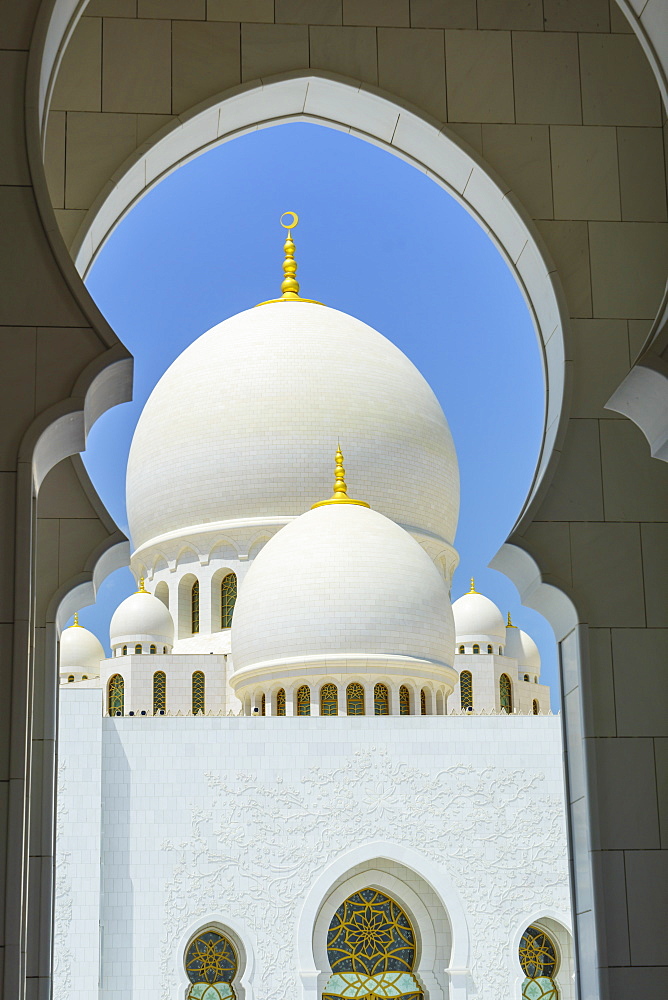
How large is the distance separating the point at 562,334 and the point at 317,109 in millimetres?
1471

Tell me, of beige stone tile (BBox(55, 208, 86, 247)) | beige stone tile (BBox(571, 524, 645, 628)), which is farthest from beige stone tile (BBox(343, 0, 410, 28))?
beige stone tile (BBox(571, 524, 645, 628))

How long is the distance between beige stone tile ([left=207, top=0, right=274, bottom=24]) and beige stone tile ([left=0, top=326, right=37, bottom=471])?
213 centimetres

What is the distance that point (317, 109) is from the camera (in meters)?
5.60

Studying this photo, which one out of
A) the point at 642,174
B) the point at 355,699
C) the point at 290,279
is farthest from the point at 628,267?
the point at 290,279

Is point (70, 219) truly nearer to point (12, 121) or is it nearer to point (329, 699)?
point (12, 121)

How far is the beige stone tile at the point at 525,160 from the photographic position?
16.9 feet

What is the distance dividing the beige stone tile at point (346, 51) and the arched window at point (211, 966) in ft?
48.4

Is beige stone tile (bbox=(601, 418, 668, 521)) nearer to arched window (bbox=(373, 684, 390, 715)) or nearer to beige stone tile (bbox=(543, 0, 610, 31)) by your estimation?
beige stone tile (bbox=(543, 0, 610, 31))

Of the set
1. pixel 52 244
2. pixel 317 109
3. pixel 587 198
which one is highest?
A: pixel 317 109

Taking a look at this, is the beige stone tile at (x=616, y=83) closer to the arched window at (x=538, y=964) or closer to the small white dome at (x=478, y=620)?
the arched window at (x=538, y=964)

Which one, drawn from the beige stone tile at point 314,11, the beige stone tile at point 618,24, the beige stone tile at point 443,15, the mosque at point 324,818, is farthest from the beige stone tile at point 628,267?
the mosque at point 324,818

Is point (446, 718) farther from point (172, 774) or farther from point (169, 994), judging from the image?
point (169, 994)

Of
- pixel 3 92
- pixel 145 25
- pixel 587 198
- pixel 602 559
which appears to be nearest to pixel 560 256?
pixel 587 198

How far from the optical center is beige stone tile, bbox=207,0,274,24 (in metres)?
5.25
